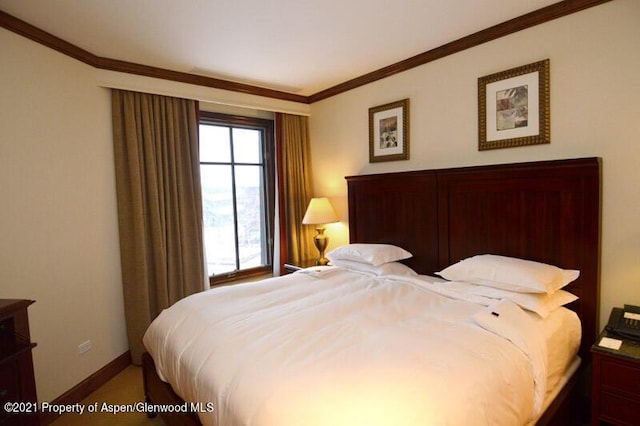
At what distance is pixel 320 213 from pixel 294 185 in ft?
2.06

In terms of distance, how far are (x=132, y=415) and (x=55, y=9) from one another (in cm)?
268

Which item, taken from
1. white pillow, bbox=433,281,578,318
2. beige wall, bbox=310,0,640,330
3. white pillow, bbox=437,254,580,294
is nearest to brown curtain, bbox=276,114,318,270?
beige wall, bbox=310,0,640,330

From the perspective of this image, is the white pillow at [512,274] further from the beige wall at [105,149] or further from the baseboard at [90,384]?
the baseboard at [90,384]

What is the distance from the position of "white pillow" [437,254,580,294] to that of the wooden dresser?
8.14ft

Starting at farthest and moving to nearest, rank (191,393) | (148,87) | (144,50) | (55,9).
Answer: (148,87), (144,50), (55,9), (191,393)

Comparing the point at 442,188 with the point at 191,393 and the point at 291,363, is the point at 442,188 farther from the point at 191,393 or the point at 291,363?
the point at 191,393

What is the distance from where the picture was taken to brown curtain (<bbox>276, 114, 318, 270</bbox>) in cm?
405

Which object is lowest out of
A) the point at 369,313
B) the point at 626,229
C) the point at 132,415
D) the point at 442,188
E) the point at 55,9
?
the point at 132,415

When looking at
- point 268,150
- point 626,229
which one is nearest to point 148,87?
point 268,150

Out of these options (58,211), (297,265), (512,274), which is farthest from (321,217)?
(58,211)

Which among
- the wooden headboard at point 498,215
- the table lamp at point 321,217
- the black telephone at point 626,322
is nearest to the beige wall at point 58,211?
the table lamp at point 321,217

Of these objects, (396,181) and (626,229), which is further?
(396,181)

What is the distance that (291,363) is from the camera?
1.40 metres

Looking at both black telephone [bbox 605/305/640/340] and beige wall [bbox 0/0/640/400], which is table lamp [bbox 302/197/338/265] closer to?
beige wall [bbox 0/0/640/400]
